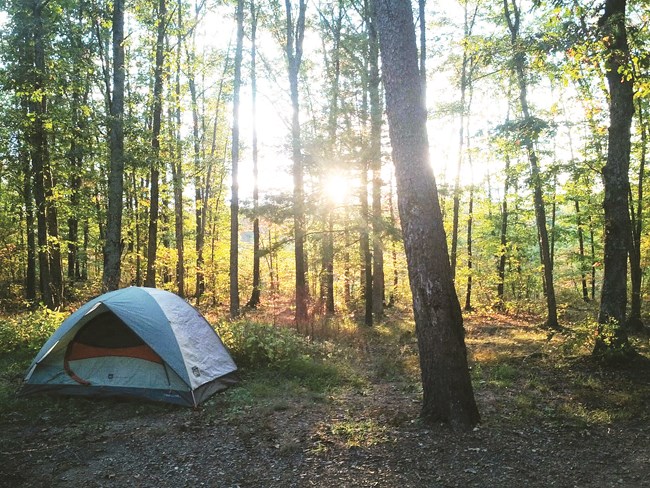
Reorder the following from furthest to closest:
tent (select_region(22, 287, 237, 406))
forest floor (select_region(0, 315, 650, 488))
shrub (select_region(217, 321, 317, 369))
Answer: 1. shrub (select_region(217, 321, 317, 369))
2. tent (select_region(22, 287, 237, 406))
3. forest floor (select_region(0, 315, 650, 488))

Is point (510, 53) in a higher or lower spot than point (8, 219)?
higher

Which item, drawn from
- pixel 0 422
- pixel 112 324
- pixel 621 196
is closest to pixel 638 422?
pixel 621 196

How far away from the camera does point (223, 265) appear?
76.1 feet

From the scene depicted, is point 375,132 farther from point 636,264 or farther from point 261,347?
point 636,264

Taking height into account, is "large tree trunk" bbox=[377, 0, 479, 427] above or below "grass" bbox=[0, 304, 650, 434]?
above

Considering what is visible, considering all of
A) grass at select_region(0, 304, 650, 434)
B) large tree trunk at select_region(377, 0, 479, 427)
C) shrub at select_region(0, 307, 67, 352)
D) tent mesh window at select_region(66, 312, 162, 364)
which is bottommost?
grass at select_region(0, 304, 650, 434)

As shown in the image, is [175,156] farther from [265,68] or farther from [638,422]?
[638,422]

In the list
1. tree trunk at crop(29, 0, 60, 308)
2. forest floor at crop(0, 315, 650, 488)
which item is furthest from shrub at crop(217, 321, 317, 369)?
tree trunk at crop(29, 0, 60, 308)

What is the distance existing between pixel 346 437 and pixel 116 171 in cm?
960

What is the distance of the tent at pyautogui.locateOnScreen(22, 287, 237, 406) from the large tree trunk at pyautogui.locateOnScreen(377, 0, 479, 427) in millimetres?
4034

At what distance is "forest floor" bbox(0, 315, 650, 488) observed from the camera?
4547 mm

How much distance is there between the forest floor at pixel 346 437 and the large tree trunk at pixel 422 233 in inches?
24.6

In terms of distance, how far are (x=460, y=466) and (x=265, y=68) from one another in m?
19.3

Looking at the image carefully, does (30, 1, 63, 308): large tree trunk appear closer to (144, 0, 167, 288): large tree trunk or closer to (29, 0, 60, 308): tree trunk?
(29, 0, 60, 308): tree trunk
